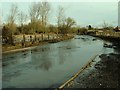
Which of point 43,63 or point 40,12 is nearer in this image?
point 43,63

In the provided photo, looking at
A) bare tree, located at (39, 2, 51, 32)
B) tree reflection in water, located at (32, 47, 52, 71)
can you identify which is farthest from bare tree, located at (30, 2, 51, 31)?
tree reflection in water, located at (32, 47, 52, 71)

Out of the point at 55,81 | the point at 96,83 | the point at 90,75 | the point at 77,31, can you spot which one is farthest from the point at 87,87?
the point at 77,31

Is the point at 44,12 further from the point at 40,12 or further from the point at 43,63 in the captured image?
the point at 43,63

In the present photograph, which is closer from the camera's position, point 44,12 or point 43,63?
point 43,63

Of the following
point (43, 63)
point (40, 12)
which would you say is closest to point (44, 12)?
point (40, 12)

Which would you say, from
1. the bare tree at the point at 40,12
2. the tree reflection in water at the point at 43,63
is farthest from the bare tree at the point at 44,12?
the tree reflection in water at the point at 43,63

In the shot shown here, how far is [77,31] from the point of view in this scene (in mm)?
197625

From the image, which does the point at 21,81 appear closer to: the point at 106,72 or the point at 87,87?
the point at 87,87

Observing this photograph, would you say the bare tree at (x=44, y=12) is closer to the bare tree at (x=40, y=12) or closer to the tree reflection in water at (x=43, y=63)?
the bare tree at (x=40, y=12)

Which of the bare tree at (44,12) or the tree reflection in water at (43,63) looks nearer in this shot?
the tree reflection in water at (43,63)

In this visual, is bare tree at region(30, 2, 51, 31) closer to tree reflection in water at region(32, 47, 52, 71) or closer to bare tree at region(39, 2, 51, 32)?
bare tree at region(39, 2, 51, 32)

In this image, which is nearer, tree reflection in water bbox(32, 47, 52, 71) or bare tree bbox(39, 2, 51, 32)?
tree reflection in water bbox(32, 47, 52, 71)

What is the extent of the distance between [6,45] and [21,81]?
2768 centimetres

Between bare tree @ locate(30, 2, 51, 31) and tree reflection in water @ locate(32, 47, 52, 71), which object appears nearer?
tree reflection in water @ locate(32, 47, 52, 71)
